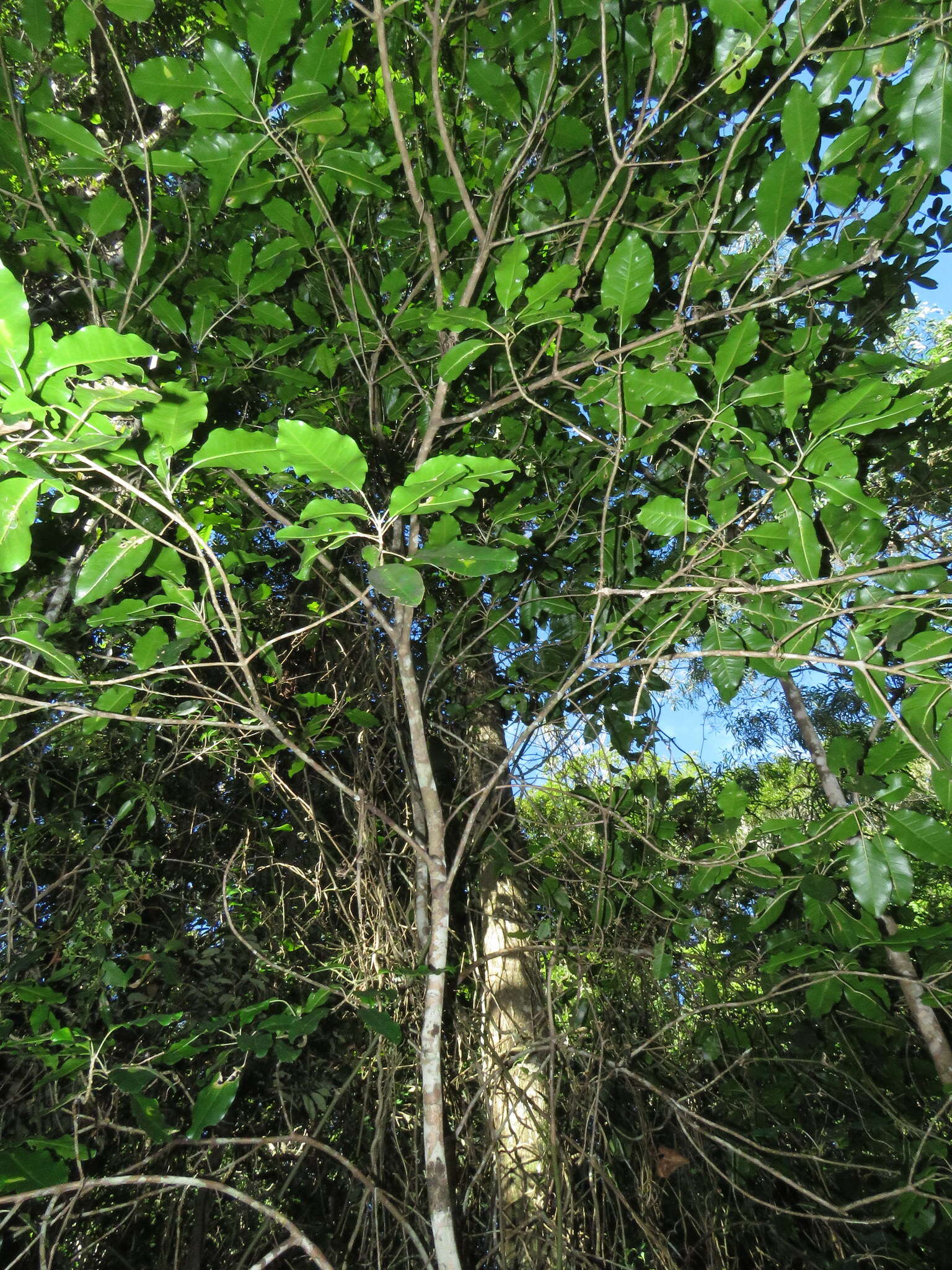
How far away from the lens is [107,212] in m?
1.17

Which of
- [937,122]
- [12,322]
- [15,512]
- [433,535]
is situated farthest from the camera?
[433,535]

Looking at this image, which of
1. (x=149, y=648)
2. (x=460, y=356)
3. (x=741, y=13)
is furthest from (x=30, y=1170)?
(x=741, y=13)

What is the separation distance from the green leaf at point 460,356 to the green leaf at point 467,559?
0.33m

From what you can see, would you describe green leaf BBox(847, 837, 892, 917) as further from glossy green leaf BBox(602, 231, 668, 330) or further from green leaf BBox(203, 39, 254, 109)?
green leaf BBox(203, 39, 254, 109)

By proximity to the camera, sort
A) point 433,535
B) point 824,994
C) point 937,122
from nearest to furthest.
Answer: point 937,122 < point 433,535 < point 824,994

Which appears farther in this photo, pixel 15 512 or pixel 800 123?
pixel 800 123

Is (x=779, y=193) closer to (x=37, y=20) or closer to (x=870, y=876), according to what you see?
(x=870, y=876)

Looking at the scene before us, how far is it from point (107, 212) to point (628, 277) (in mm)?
911

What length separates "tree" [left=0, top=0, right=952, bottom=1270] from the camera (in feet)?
3.19

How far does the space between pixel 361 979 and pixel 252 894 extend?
823 mm

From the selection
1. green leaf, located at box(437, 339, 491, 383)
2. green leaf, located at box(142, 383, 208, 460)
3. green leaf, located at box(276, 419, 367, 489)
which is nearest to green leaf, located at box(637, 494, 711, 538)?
green leaf, located at box(437, 339, 491, 383)

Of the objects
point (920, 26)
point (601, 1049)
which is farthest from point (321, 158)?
point (601, 1049)

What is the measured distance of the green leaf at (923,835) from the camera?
1.14 m

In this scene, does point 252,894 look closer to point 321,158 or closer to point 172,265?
point 172,265
